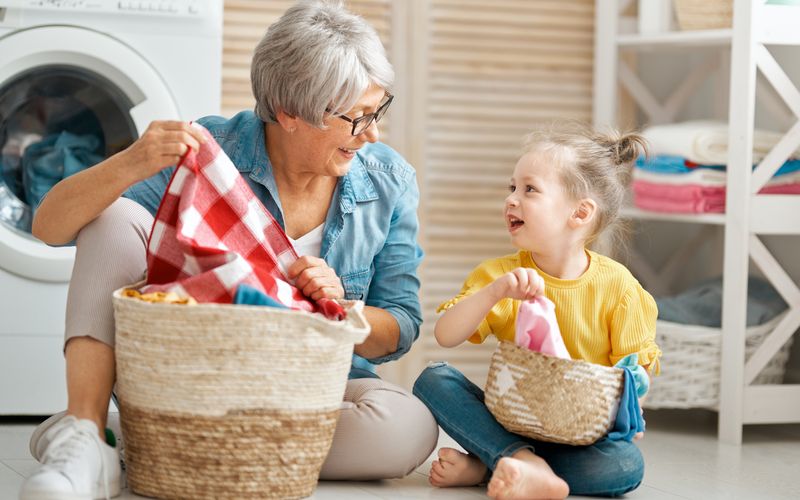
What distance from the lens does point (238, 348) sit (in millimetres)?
1506

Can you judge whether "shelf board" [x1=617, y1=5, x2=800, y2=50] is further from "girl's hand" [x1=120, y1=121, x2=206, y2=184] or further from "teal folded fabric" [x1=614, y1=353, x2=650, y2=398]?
"girl's hand" [x1=120, y1=121, x2=206, y2=184]

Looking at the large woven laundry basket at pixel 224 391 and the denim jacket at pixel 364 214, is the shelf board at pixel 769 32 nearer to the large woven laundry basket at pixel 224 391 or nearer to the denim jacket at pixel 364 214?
the denim jacket at pixel 364 214

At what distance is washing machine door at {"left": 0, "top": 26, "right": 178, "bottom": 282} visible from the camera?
2217mm

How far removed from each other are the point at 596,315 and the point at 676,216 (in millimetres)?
709

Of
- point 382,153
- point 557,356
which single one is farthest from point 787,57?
point 557,356

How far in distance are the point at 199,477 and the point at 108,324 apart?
267 mm

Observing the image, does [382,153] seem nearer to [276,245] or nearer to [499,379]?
[276,245]

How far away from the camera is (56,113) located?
228 centimetres

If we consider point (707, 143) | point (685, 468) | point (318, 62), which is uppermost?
point (318, 62)

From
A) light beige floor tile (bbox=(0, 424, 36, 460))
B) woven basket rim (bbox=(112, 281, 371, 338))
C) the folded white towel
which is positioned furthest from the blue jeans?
the folded white towel

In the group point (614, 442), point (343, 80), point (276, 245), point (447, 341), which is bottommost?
point (614, 442)

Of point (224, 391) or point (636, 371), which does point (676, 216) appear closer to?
point (636, 371)

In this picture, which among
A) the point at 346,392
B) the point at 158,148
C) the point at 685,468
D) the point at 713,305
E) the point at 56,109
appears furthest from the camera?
the point at 713,305

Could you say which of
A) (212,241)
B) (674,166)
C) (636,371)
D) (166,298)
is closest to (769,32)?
(674,166)
